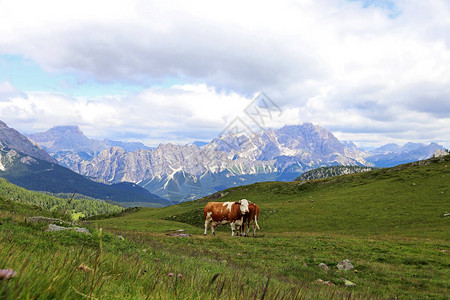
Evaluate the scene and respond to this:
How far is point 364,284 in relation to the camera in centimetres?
1469

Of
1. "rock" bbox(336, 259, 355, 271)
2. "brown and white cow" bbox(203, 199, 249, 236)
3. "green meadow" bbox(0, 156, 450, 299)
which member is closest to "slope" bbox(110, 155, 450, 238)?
"green meadow" bbox(0, 156, 450, 299)

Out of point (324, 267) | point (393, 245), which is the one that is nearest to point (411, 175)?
point (393, 245)

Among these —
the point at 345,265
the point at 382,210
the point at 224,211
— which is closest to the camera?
the point at 345,265

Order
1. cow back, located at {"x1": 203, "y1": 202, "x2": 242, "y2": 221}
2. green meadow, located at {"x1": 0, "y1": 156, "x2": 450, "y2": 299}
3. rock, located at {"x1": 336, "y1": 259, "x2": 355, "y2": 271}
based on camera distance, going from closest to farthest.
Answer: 1. green meadow, located at {"x1": 0, "y1": 156, "x2": 450, "y2": 299}
2. rock, located at {"x1": 336, "y1": 259, "x2": 355, "y2": 271}
3. cow back, located at {"x1": 203, "y1": 202, "x2": 242, "y2": 221}

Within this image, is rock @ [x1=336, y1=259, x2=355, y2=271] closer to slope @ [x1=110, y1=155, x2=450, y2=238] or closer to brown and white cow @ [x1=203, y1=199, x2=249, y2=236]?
brown and white cow @ [x1=203, y1=199, x2=249, y2=236]

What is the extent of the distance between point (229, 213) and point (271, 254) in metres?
12.7

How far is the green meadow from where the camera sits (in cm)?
271

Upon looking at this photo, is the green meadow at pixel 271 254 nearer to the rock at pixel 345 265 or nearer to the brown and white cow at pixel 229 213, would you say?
the rock at pixel 345 265

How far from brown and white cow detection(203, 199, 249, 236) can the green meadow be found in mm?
4150

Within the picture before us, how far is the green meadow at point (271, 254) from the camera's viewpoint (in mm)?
2707

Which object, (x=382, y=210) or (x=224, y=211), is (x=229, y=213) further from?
(x=382, y=210)

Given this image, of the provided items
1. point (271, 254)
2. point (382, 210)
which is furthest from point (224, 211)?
point (382, 210)

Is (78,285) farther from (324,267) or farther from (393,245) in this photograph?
(393,245)

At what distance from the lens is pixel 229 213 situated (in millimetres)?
34406
